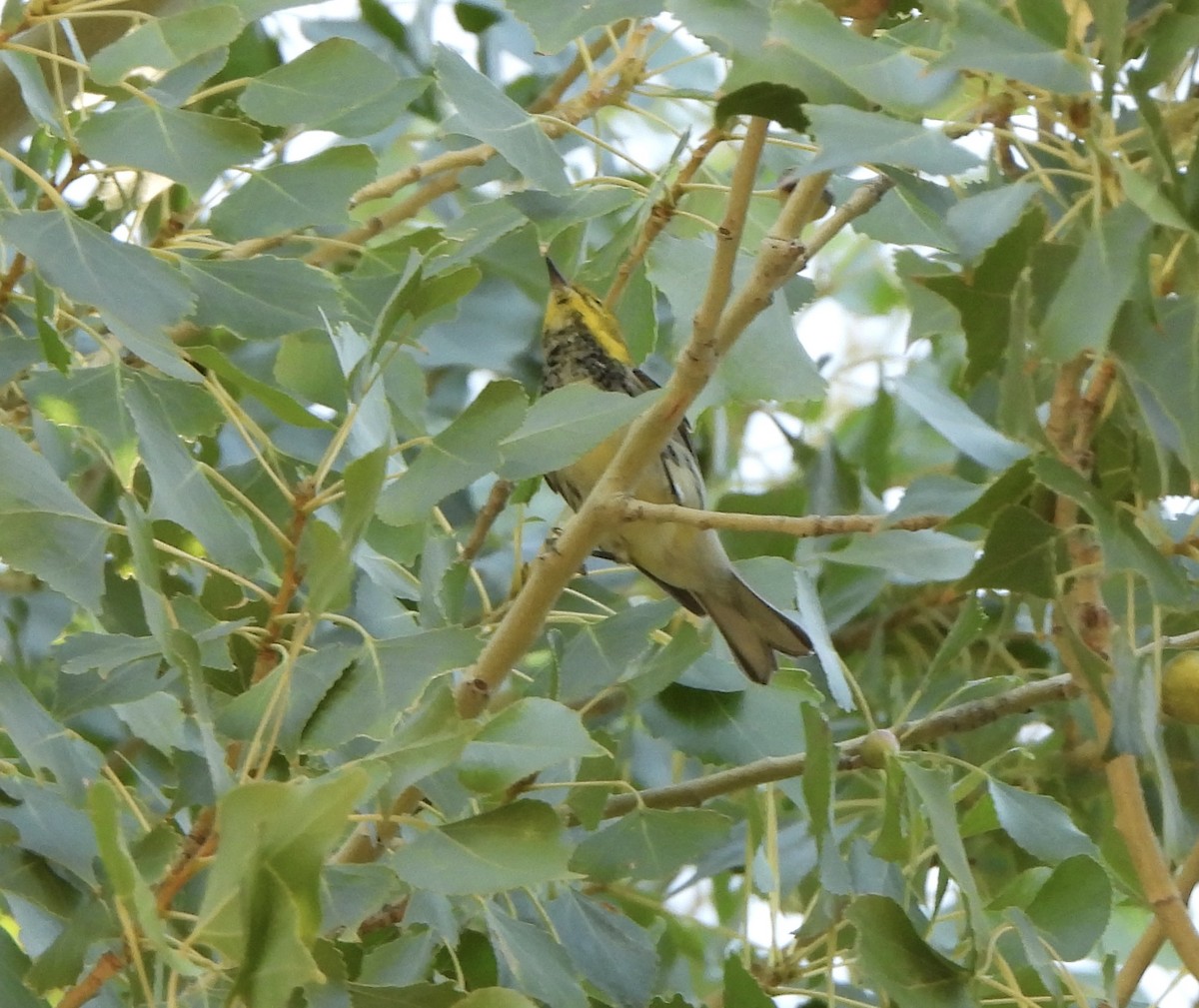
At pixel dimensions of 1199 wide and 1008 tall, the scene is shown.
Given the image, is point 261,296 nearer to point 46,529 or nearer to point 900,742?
point 46,529

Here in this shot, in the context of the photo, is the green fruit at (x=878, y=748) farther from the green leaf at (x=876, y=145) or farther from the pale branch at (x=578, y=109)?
the pale branch at (x=578, y=109)

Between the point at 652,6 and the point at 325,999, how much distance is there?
59 cm

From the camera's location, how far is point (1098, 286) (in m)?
0.71

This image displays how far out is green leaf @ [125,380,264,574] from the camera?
100 centimetres

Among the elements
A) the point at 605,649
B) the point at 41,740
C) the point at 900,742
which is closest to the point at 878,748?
the point at 900,742

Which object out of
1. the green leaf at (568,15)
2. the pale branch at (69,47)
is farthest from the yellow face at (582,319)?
the green leaf at (568,15)

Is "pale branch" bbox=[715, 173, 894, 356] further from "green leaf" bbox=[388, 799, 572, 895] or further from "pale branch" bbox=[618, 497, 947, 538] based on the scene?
"green leaf" bbox=[388, 799, 572, 895]

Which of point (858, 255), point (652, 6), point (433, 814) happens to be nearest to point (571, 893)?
point (433, 814)

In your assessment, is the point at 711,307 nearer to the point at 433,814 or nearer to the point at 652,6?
the point at 652,6

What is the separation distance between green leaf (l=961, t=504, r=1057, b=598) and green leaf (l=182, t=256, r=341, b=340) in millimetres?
493

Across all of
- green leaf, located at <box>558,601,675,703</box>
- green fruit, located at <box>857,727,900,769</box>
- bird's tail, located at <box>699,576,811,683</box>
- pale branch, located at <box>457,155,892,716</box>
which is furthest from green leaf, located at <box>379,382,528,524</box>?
bird's tail, located at <box>699,576,811,683</box>

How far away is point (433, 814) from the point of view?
1.16 meters

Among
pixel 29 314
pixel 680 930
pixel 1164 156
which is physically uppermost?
pixel 1164 156

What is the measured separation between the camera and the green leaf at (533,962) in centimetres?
99
